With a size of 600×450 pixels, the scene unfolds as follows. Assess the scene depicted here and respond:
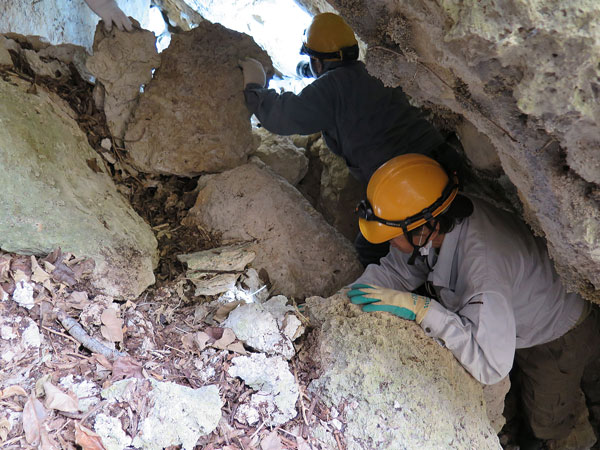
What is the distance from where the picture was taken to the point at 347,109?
3400 millimetres

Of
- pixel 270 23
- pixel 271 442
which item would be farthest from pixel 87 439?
pixel 270 23

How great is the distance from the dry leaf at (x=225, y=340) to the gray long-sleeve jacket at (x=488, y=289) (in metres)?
1.04

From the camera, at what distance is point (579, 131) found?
67.7 inches

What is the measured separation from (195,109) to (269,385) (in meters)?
2.04

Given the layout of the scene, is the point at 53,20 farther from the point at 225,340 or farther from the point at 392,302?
the point at 392,302

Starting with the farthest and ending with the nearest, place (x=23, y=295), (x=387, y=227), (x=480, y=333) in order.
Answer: (x=387, y=227) < (x=480, y=333) < (x=23, y=295)

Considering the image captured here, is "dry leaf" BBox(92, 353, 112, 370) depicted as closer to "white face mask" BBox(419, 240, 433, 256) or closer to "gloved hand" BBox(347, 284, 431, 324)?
"gloved hand" BBox(347, 284, 431, 324)

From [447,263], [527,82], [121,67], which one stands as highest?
[527,82]

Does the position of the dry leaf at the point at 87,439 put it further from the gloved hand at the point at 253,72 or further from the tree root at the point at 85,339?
the gloved hand at the point at 253,72

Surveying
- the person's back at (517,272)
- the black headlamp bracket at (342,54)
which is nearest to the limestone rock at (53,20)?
the black headlamp bracket at (342,54)

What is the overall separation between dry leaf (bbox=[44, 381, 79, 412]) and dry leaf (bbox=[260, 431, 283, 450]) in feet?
2.52

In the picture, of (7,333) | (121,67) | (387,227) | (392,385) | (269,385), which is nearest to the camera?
(7,333)

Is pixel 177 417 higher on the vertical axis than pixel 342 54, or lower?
lower

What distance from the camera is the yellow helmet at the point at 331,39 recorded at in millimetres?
3445
